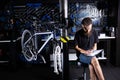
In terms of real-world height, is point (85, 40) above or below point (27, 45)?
above

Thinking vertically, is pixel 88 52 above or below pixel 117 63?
above

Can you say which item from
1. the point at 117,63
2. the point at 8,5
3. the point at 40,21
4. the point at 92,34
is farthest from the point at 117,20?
the point at 8,5

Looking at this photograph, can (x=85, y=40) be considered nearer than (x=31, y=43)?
Yes

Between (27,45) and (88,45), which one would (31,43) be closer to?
(27,45)

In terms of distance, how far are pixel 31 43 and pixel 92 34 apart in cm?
186

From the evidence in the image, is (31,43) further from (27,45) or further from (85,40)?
(85,40)

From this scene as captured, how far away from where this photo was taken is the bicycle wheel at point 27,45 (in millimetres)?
5049

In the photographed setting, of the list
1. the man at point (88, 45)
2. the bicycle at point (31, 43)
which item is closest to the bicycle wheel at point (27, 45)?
the bicycle at point (31, 43)

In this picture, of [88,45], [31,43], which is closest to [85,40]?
[88,45]

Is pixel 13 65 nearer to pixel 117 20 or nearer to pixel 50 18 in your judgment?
pixel 50 18

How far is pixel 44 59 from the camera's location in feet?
17.9

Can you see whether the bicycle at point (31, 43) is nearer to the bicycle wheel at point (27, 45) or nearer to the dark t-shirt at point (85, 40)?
the bicycle wheel at point (27, 45)

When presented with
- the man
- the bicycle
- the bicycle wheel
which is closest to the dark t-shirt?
the man

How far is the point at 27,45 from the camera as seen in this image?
5066 millimetres
